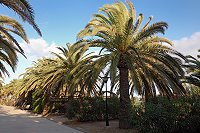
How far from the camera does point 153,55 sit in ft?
46.3

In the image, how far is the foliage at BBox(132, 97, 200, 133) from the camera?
11.7 metres

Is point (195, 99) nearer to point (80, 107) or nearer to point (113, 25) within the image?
point (113, 25)

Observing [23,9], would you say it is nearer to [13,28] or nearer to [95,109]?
A: [13,28]

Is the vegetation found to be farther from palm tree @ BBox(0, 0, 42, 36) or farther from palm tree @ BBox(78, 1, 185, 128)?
palm tree @ BBox(0, 0, 42, 36)

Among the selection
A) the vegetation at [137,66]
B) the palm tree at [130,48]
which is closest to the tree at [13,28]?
the vegetation at [137,66]

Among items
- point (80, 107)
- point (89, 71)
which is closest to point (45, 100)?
point (80, 107)

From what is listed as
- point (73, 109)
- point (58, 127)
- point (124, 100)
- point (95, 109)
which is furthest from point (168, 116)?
point (73, 109)

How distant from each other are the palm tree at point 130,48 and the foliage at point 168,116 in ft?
4.89

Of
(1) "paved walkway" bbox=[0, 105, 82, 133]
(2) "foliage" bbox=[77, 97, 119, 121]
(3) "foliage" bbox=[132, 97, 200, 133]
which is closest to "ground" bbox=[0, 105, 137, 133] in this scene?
(1) "paved walkway" bbox=[0, 105, 82, 133]

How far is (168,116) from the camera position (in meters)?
11.8

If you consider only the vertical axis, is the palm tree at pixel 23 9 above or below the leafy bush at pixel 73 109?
above

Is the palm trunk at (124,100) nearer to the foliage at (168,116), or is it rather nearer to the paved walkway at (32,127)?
the foliage at (168,116)

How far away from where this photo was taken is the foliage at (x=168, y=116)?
11664mm

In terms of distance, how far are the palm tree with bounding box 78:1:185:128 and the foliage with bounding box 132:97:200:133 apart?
4.89ft
